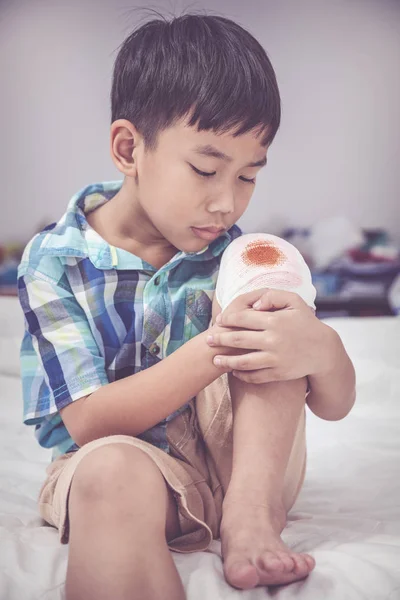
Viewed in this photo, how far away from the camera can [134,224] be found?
1.00 metres

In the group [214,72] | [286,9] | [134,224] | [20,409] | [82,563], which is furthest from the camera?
[286,9]

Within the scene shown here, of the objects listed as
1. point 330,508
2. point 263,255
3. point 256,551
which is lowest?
point 330,508

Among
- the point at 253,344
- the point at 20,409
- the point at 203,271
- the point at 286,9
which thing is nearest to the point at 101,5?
the point at 286,9

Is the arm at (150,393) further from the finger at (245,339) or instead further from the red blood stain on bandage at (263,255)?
the red blood stain on bandage at (263,255)

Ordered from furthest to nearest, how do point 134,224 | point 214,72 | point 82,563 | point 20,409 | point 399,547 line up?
point 20,409, point 134,224, point 214,72, point 399,547, point 82,563

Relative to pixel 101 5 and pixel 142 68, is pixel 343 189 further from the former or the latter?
pixel 142 68

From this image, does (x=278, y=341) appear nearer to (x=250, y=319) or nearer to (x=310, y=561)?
(x=250, y=319)

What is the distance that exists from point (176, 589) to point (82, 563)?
0.10 meters

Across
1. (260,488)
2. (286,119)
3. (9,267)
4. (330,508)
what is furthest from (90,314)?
(286,119)

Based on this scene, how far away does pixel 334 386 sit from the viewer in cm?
86

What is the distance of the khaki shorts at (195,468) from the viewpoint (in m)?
0.77

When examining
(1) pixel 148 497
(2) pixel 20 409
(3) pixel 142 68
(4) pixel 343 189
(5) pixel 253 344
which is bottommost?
(2) pixel 20 409

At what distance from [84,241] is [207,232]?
0.59ft

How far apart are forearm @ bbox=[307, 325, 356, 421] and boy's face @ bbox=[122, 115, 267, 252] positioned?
8.8 inches
